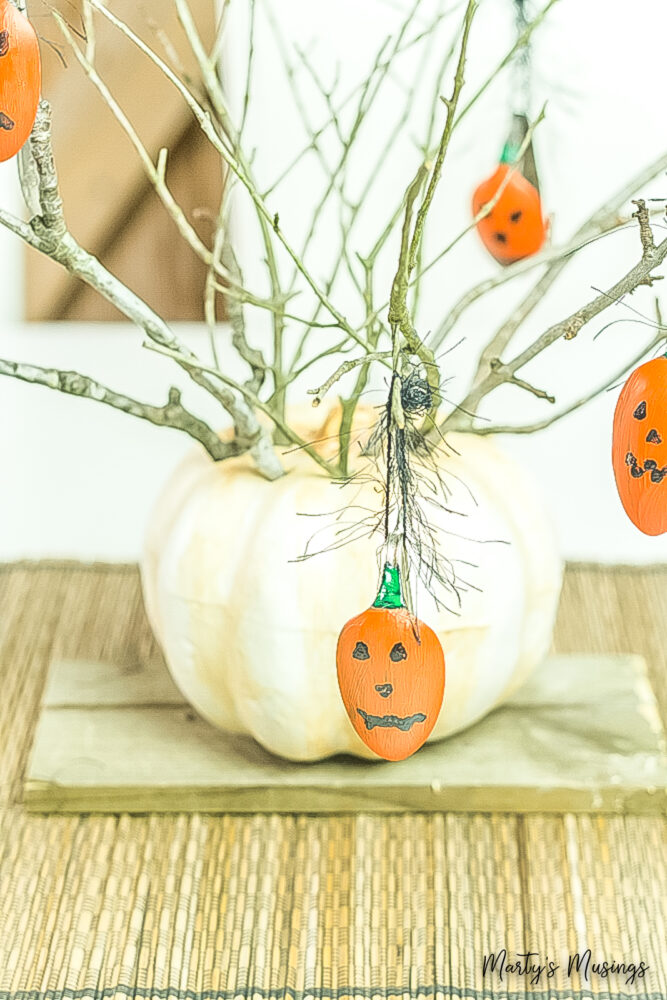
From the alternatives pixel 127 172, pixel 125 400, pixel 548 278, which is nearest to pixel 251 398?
pixel 125 400

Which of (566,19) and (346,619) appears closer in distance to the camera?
(346,619)

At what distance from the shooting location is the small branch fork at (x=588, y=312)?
512 millimetres

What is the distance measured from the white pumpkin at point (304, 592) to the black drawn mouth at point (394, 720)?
118mm

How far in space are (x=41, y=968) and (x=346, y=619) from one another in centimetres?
23

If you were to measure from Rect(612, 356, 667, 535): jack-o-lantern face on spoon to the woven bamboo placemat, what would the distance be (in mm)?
237

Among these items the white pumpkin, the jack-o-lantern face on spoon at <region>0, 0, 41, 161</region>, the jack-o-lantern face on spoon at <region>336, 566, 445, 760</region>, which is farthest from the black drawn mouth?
the jack-o-lantern face on spoon at <region>0, 0, 41, 161</region>

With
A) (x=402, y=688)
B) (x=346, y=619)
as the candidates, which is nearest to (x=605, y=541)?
(x=346, y=619)

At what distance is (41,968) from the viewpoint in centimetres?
62

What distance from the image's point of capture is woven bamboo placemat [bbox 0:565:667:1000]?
23.9 inches

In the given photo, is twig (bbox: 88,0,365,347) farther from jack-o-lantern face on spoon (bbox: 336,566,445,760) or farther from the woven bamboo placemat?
the woven bamboo placemat

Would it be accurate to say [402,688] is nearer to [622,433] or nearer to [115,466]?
[622,433]

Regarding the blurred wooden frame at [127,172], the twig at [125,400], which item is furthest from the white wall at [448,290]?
the twig at [125,400]

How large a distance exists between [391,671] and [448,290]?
599 mm

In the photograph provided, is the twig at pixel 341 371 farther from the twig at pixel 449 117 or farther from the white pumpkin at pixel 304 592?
the white pumpkin at pixel 304 592
